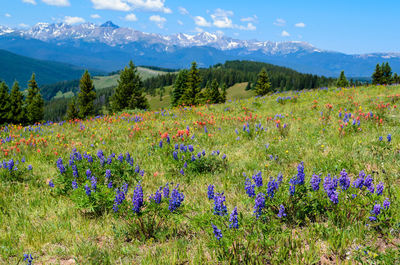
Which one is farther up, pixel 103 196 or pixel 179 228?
pixel 103 196

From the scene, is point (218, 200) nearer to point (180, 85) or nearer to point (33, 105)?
Result: point (33, 105)

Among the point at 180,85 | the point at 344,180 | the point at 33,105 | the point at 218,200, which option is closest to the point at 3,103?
the point at 33,105

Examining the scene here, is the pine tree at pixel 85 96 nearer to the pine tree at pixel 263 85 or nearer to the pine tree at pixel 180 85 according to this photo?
the pine tree at pixel 180 85

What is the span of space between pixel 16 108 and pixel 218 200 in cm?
6122

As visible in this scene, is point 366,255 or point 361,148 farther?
point 361,148

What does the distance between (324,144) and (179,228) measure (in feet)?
15.6

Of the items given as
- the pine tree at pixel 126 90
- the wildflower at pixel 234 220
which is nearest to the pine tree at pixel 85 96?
the pine tree at pixel 126 90

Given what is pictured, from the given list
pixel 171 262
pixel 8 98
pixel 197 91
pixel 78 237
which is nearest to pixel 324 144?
pixel 171 262

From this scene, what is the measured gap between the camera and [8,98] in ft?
161

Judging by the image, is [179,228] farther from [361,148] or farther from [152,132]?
[152,132]

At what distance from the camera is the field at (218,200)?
3047 millimetres

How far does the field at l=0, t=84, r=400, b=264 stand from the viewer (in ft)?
10.00

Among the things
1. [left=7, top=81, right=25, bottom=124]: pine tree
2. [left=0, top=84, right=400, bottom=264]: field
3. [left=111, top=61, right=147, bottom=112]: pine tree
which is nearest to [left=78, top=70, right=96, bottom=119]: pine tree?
[left=111, top=61, right=147, bottom=112]: pine tree

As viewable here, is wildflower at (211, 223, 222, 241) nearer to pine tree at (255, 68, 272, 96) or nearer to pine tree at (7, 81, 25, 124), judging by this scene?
pine tree at (7, 81, 25, 124)
